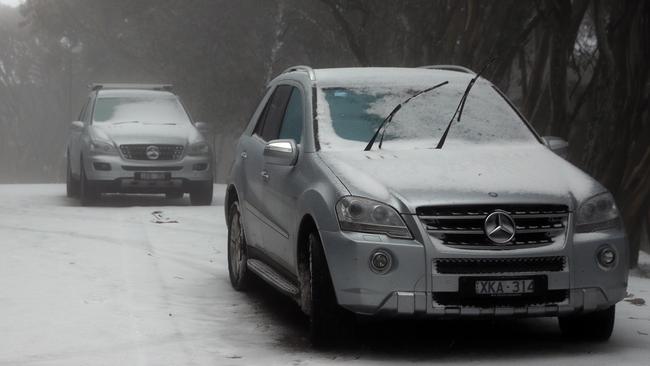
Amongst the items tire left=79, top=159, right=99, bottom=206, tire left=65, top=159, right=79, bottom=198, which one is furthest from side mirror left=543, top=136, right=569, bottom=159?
tire left=65, top=159, right=79, bottom=198

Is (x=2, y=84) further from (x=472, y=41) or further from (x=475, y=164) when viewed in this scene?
(x=475, y=164)

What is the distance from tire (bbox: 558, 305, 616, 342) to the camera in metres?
8.19

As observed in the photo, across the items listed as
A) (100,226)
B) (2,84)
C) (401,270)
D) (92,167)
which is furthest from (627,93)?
(2,84)

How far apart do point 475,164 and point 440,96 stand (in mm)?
1166

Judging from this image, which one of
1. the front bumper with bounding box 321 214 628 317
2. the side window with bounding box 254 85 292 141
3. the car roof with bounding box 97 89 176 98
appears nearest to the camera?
the front bumper with bounding box 321 214 628 317

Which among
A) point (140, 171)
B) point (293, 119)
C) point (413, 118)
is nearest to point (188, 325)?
point (293, 119)

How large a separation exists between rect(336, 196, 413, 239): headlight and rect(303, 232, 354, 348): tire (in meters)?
0.28

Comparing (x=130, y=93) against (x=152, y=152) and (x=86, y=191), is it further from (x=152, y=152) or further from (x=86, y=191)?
(x=86, y=191)

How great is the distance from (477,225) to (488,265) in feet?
0.74

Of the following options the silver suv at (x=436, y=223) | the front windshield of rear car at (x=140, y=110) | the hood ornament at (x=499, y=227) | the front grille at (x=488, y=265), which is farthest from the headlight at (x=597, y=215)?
the front windshield of rear car at (x=140, y=110)

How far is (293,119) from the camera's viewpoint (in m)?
9.66

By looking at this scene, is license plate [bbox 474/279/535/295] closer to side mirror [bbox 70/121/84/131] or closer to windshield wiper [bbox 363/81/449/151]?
windshield wiper [bbox 363/81/449/151]

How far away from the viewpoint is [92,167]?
68.0 feet

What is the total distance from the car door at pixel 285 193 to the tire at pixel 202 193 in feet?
36.3
